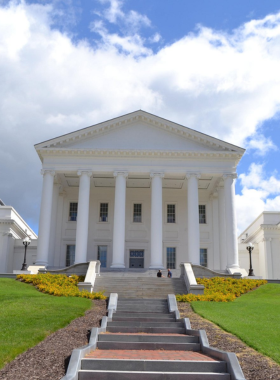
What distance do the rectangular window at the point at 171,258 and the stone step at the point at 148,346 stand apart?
100 feet

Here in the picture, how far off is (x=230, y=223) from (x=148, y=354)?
26873 mm

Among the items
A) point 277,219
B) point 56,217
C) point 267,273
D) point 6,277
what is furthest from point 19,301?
point 277,219

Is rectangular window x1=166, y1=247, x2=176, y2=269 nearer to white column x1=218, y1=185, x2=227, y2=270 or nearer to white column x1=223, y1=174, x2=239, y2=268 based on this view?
white column x1=218, y1=185, x2=227, y2=270

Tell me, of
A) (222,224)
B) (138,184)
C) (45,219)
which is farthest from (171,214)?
(45,219)

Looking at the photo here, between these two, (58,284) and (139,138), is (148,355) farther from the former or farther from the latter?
(139,138)

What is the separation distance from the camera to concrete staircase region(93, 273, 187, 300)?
26125 mm

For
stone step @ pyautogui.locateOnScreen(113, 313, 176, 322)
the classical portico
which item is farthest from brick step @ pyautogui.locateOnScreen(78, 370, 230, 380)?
the classical portico

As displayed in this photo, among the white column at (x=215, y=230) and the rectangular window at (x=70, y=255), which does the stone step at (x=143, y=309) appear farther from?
the rectangular window at (x=70, y=255)

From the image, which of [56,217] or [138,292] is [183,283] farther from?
[56,217]

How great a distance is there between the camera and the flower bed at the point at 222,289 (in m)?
24.1

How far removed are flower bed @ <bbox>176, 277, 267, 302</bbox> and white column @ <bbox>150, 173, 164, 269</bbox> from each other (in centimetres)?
716

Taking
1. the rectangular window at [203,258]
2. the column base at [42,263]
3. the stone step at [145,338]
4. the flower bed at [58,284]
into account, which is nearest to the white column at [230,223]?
the rectangular window at [203,258]

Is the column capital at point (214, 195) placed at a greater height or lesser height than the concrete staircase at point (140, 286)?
greater

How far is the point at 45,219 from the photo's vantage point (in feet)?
123
